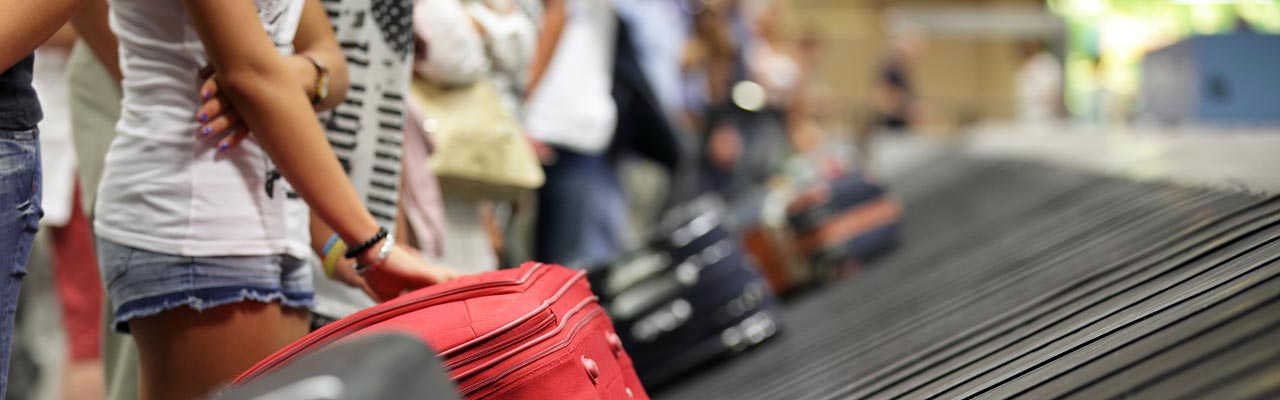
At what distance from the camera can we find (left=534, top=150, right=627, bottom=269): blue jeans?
11.7 feet

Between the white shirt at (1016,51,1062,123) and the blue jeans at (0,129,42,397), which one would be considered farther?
the white shirt at (1016,51,1062,123)

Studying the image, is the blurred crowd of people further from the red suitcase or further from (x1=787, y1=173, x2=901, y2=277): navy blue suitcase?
(x1=787, y1=173, x2=901, y2=277): navy blue suitcase

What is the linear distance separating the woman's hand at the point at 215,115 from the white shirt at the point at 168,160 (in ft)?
0.06

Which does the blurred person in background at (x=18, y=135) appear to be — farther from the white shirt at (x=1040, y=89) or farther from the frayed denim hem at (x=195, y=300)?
the white shirt at (x=1040, y=89)

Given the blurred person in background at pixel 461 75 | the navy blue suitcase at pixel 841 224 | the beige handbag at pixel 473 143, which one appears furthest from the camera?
the navy blue suitcase at pixel 841 224

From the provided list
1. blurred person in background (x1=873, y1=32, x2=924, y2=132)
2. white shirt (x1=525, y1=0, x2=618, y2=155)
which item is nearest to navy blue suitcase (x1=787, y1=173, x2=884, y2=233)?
white shirt (x1=525, y1=0, x2=618, y2=155)

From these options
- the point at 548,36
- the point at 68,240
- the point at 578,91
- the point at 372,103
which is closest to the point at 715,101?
the point at 578,91

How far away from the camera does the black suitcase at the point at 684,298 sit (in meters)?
3.17

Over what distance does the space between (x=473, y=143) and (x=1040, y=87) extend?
40.9 ft

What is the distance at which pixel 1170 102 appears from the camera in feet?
21.3

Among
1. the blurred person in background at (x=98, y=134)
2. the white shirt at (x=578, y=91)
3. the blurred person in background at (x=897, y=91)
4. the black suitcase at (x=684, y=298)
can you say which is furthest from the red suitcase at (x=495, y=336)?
the blurred person in background at (x=897, y=91)

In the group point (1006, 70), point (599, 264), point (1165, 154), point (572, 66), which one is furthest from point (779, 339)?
point (1006, 70)

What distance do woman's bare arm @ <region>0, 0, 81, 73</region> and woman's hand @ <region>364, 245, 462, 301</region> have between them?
1.70 ft

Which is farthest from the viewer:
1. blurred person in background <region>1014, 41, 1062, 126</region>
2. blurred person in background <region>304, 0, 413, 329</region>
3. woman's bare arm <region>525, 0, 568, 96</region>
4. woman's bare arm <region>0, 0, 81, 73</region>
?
blurred person in background <region>1014, 41, 1062, 126</region>
